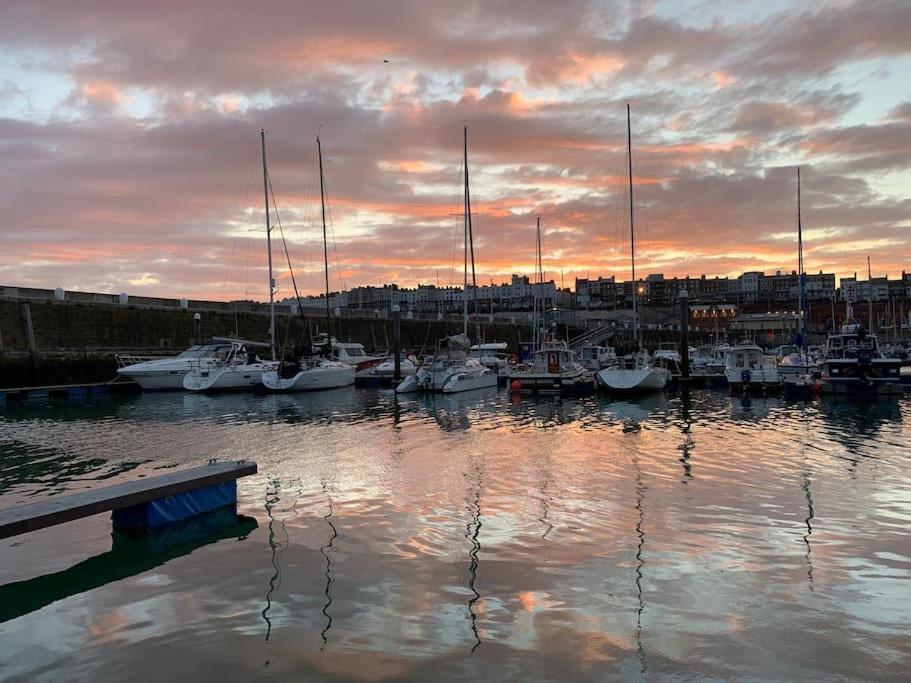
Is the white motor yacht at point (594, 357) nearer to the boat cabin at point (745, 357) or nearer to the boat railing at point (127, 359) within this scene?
the boat cabin at point (745, 357)

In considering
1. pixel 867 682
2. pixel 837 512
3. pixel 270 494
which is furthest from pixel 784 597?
pixel 270 494

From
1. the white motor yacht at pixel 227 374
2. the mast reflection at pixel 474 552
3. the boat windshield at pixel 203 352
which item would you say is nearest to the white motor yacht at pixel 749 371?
the mast reflection at pixel 474 552

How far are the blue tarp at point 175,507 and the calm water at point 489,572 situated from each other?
16.5 inches

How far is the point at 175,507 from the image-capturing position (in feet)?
36.6

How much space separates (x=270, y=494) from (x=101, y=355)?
38171 millimetres

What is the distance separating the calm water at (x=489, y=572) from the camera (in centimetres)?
638

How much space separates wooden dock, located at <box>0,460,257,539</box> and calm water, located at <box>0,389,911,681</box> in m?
0.61

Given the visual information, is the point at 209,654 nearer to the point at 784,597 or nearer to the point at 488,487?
the point at 784,597

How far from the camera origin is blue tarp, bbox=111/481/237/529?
10664mm

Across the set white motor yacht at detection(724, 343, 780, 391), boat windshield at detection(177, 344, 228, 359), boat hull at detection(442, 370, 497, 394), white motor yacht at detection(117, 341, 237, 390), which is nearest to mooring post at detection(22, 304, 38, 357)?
white motor yacht at detection(117, 341, 237, 390)

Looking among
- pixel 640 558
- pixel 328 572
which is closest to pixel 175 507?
pixel 328 572

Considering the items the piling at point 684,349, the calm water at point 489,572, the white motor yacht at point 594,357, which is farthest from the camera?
the white motor yacht at point 594,357

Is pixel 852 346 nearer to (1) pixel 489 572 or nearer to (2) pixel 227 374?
(1) pixel 489 572

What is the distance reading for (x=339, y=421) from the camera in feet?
88.5
